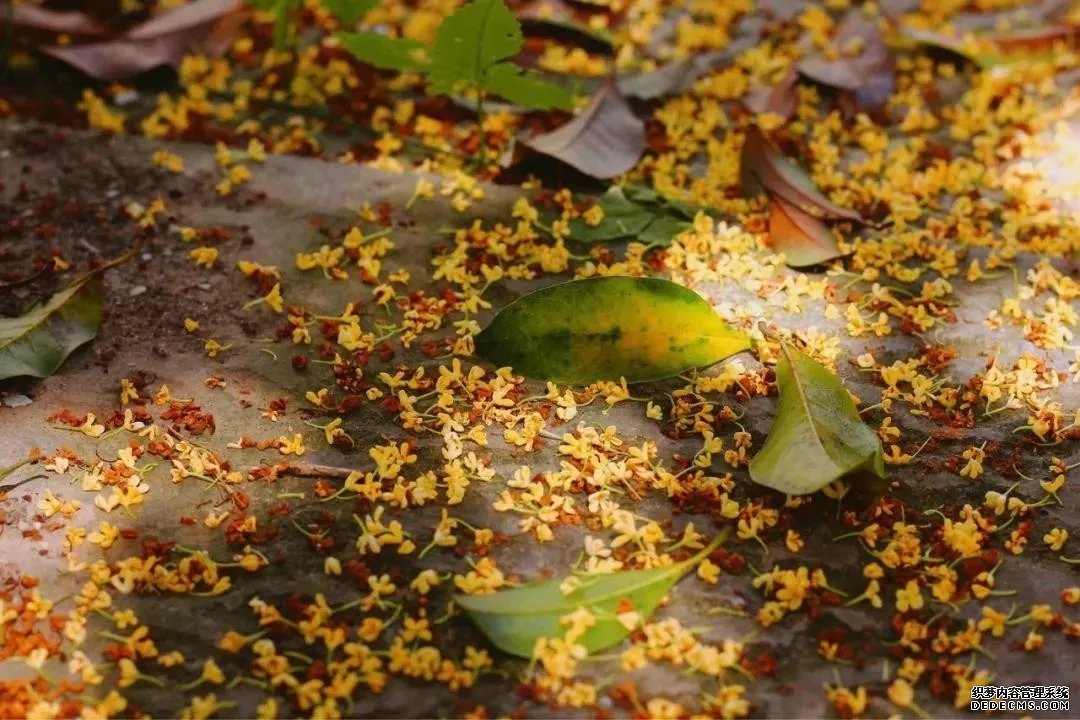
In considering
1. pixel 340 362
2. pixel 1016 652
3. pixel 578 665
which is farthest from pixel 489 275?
pixel 1016 652

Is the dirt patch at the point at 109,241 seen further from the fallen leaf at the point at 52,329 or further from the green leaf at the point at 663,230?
the green leaf at the point at 663,230

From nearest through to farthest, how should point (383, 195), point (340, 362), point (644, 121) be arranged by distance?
point (340, 362)
point (383, 195)
point (644, 121)

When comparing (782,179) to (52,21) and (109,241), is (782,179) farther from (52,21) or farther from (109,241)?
(52,21)

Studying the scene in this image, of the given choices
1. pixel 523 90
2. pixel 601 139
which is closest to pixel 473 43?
pixel 523 90

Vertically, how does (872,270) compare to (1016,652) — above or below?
above

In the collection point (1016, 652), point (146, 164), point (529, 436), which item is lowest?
point (1016, 652)

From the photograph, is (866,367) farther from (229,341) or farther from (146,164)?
(146,164)
